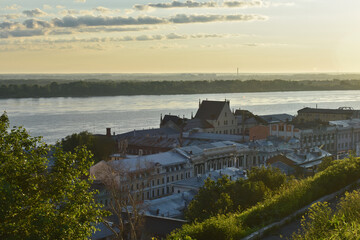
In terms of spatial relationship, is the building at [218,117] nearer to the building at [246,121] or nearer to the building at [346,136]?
the building at [246,121]

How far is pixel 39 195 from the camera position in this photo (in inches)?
493

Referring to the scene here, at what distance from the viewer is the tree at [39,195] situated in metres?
11.6

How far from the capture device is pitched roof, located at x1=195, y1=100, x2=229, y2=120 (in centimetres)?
7550

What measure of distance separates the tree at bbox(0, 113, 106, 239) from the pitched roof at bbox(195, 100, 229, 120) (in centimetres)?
6157

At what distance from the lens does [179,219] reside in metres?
26.1

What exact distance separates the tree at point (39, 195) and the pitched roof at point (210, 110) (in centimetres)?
6157

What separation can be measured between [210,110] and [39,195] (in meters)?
64.6

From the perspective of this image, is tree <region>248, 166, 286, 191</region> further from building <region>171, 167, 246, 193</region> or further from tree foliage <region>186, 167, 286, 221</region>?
building <region>171, 167, 246, 193</region>

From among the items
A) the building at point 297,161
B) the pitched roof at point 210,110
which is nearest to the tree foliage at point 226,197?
the building at point 297,161

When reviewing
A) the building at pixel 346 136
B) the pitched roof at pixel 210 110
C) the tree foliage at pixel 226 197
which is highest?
the tree foliage at pixel 226 197

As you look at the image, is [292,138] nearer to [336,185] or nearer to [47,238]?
[336,185]

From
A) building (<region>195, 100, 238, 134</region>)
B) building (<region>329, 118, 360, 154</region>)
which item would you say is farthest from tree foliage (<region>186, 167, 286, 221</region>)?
building (<region>195, 100, 238, 134</region>)

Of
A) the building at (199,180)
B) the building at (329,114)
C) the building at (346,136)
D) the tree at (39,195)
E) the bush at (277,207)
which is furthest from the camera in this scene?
the building at (329,114)

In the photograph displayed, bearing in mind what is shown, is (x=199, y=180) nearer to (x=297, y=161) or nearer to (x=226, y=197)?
(x=297, y=161)
